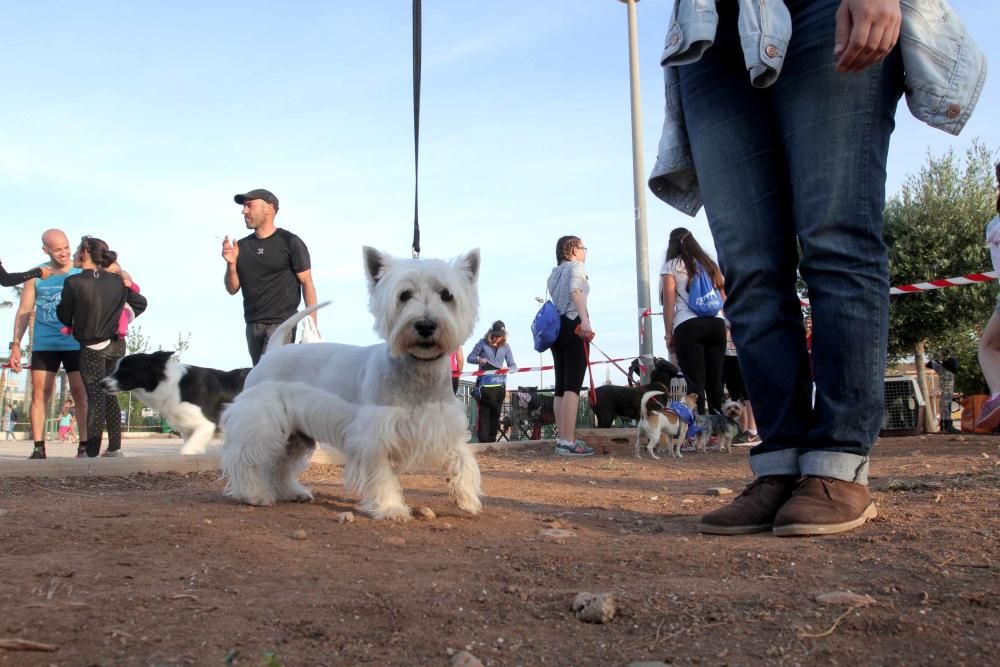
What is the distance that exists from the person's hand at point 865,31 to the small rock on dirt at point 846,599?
1.64 metres

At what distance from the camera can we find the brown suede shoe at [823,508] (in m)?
2.66

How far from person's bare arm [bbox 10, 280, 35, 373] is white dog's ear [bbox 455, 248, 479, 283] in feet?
21.3

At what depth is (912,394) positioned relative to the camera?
1257cm

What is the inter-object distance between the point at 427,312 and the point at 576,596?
1985 mm

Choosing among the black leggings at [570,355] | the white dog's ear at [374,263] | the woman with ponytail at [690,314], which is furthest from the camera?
the black leggings at [570,355]

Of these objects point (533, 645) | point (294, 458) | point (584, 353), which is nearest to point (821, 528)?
point (533, 645)

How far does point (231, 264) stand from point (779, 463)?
565 centimetres

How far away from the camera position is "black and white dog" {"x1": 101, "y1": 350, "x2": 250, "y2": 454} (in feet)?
28.8

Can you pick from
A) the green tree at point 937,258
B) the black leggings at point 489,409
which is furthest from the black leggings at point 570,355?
the green tree at point 937,258

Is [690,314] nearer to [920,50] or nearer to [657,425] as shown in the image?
[657,425]

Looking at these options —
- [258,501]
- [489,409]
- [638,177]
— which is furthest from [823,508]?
[638,177]

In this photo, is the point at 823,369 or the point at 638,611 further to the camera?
the point at 823,369

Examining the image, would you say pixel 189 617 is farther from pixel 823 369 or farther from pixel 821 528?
pixel 823 369

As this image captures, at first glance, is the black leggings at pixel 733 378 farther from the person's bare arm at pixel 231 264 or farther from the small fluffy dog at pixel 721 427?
the person's bare arm at pixel 231 264
